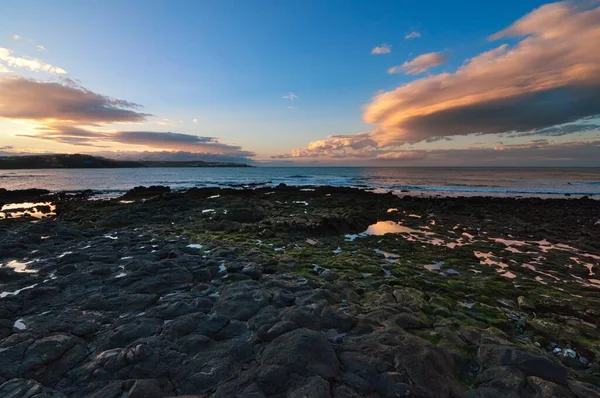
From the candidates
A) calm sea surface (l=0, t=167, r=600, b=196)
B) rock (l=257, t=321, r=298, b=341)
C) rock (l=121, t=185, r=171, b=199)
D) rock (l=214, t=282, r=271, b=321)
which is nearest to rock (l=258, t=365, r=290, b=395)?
rock (l=257, t=321, r=298, b=341)

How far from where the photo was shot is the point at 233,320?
6.01m

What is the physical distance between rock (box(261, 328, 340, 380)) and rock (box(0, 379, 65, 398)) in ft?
9.43

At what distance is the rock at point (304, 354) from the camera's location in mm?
4402

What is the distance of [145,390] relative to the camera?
397 cm

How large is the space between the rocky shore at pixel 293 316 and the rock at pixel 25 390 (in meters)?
0.03

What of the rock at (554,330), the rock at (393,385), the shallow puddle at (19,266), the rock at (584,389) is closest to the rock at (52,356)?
the rock at (393,385)

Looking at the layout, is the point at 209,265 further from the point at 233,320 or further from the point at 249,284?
the point at 233,320

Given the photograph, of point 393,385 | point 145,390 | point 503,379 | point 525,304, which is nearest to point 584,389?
point 503,379

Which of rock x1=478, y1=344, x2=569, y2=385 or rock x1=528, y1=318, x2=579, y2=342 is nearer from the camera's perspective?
rock x1=478, y1=344, x2=569, y2=385

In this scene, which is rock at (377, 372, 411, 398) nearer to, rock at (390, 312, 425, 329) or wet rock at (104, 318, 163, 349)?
rock at (390, 312, 425, 329)

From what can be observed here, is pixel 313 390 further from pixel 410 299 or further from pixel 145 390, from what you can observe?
pixel 410 299

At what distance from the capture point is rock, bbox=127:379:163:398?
3.90 meters

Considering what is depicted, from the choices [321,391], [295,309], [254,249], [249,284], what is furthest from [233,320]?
[254,249]

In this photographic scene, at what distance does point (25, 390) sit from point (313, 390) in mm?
3825
